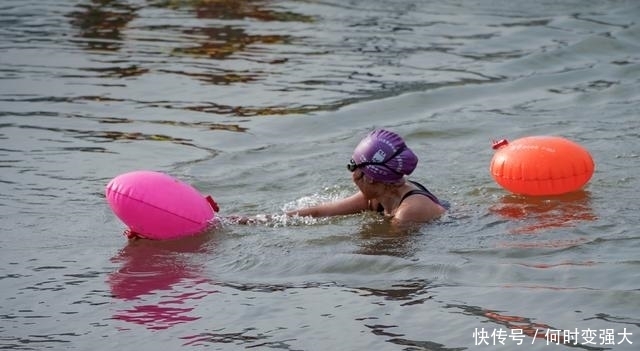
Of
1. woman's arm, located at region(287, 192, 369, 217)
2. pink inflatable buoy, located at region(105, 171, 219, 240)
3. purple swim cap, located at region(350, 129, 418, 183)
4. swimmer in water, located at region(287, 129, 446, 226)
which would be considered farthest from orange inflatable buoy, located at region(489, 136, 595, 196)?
pink inflatable buoy, located at region(105, 171, 219, 240)

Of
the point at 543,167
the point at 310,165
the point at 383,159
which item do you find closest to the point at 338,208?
the point at 383,159

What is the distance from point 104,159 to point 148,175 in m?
3.25

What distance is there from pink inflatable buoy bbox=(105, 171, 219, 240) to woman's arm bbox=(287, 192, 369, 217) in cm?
102

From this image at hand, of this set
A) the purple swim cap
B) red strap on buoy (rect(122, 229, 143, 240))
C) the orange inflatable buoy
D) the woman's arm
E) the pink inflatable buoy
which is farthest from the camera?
the woman's arm

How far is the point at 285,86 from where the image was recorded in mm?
15336

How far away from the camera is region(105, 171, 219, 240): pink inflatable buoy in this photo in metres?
Result: 8.77

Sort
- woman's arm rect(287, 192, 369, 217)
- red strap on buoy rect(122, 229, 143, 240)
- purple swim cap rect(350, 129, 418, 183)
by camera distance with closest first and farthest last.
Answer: red strap on buoy rect(122, 229, 143, 240)
purple swim cap rect(350, 129, 418, 183)
woman's arm rect(287, 192, 369, 217)

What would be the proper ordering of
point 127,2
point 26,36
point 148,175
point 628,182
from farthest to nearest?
point 127,2
point 26,36
point 628,182
point 148,175

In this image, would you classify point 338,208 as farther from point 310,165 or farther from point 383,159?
point 310,165

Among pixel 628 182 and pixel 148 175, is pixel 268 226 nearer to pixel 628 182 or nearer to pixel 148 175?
pixel 148 175

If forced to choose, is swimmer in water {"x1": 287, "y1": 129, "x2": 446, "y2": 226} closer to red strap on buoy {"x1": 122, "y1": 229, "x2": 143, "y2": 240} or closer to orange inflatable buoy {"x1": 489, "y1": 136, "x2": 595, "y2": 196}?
orange inflatable buoy {"x1": 489, "y1": 136, "x2": 595, "y2": 196}

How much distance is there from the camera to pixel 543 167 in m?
9.73

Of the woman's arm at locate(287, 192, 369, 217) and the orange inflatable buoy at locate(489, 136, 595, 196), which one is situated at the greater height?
the orange inflatable buoy at locate(489, 136, 595, 196)

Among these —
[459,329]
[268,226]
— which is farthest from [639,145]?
[459,329]
